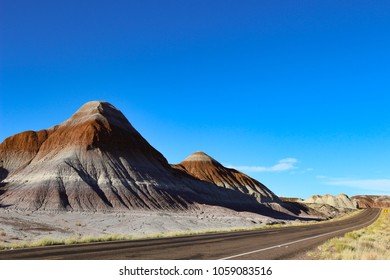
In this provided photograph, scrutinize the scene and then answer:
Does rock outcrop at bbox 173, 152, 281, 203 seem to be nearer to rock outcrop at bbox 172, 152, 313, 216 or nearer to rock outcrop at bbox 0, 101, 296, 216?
rock outcrop at bbox 172, 152, 313, 216

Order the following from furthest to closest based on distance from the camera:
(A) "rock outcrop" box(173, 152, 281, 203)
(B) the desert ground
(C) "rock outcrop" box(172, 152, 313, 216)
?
1. (A) "rock outcrop" box(173, 152, 281, 203)
2. (C) "rock outcrop" box(172, 152, 313, 216)
3. (B) the desert ground

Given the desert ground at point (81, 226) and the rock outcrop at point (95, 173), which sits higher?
the rock outcrop at point (95, 173)

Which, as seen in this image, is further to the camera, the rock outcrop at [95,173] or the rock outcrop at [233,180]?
the rock outcrop at [233,180]

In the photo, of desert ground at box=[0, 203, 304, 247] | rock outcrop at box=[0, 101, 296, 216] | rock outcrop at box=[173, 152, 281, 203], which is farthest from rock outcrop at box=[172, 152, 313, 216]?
desert ground at box=[0, 203, 304, 247]

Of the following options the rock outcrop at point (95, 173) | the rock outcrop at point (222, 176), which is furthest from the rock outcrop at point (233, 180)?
the rock outcrop at point (95, 173)

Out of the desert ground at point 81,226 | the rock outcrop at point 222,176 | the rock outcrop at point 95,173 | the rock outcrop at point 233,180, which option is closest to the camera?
the desert ground at point 81,226

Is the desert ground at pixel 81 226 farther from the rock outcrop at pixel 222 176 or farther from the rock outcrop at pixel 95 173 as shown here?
the rock outcrop at pixel 222 176

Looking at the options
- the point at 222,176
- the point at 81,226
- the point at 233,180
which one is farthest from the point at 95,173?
the point at 233,180

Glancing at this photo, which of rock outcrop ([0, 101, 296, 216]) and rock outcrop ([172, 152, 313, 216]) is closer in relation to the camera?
rock outcrop ([0, 101, 296, 216])

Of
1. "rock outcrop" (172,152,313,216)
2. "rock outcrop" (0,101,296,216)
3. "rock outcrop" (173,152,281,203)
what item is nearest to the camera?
"rock outcrop" (0,101,296,216)

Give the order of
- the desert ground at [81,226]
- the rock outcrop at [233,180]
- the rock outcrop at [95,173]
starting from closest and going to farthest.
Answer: the desert ground at [81,226] → the rock outcrop at [95,173] → the rock outcrop at [233,180]

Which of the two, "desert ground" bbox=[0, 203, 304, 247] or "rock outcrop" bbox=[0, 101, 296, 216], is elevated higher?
"rock outcrop" bbox=[0, 101, 296, 216]

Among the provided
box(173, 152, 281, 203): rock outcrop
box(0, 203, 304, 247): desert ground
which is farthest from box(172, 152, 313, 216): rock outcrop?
box(0, 203, 304, 247): desert ground
